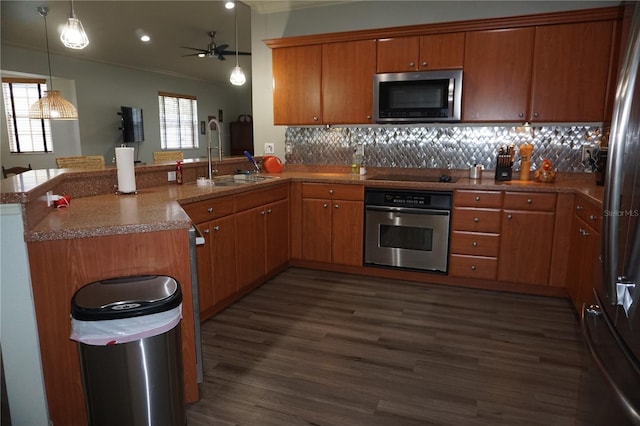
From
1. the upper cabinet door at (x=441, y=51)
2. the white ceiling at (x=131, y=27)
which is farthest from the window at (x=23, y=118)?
the upper cabinet door at (x=441, y=51)

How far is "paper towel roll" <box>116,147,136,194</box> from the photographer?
2.54 meters

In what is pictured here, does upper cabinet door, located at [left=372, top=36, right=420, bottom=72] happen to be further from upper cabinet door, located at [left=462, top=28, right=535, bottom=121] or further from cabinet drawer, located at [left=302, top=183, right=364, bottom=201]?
cabinet drawer, located at [left=302, top=183, right=364, bottom=201]

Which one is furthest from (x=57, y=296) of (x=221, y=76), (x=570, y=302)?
(x=221, y=76)

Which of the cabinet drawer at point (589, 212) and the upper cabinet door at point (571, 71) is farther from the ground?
the upper cabinet door at point (571, 71)

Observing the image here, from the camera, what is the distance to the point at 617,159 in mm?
1098

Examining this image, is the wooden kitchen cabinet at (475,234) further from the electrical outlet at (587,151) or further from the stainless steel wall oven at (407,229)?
the electrical outlet at (587,151)

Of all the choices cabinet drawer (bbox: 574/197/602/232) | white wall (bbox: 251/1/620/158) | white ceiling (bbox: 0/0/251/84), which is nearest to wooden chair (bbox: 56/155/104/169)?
white ceiling (bbox: 0/0/251/84)

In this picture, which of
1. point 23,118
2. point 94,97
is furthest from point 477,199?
point 23,118

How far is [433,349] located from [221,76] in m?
8.97

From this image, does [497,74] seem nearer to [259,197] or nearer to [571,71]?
[571,71]

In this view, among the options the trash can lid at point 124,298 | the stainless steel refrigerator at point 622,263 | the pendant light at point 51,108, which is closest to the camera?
the stainless steel refrigerator at point 622,263

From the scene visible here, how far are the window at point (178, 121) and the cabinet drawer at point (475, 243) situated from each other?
776 cm

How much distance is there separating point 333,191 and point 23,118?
21.0 ft

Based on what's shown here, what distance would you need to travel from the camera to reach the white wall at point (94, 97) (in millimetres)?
6824
